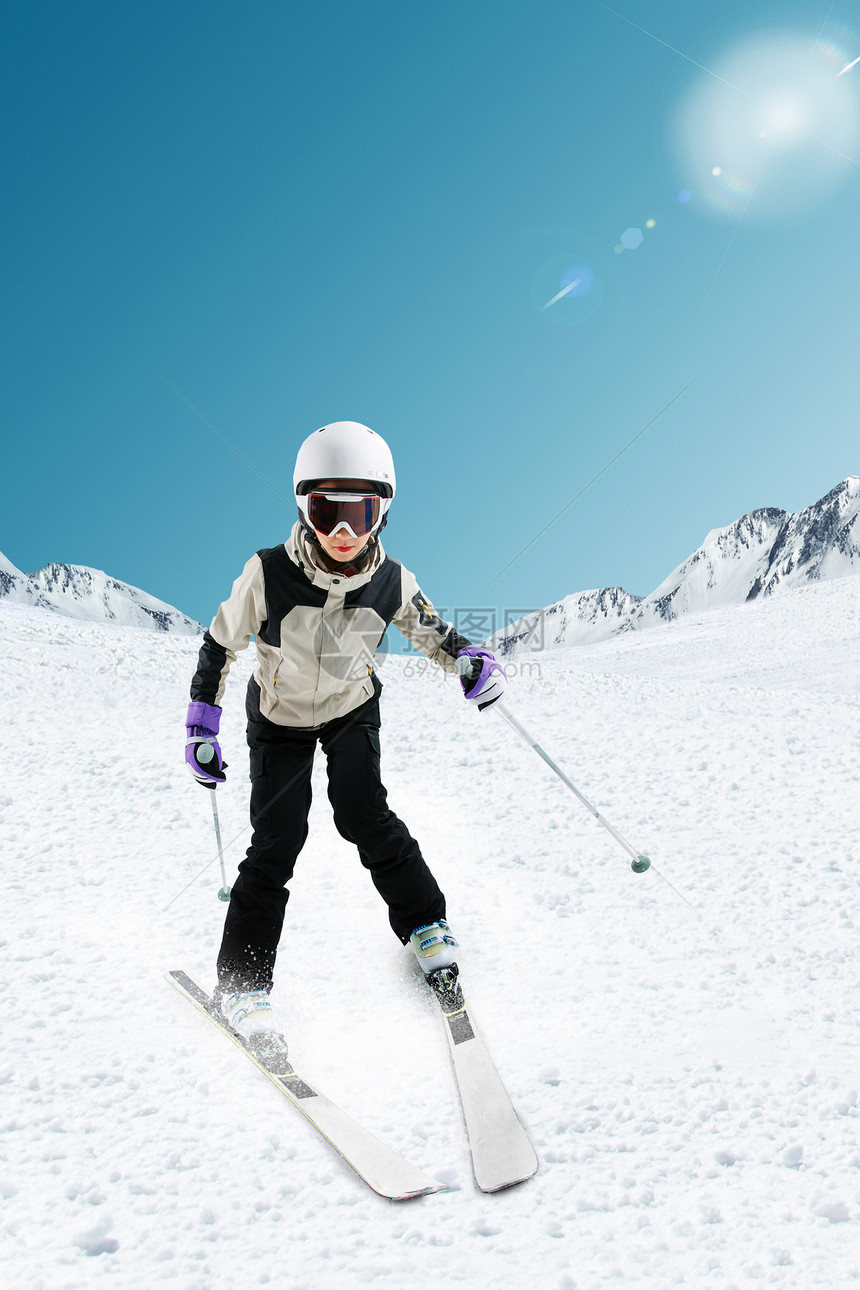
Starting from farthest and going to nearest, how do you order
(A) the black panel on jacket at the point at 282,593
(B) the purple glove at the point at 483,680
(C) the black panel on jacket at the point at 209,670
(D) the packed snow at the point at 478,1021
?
(B) the purple glove at the point at 483,680 < (C) the black panel on jacket at the point at 209,670 < (A) the black panel on jacket at the point at 282,593 < (D) the packed snow at the point at 478,1021

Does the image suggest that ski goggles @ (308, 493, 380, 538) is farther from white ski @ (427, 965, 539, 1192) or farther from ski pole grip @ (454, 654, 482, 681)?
white ski @ (427, 965, 539, 1192)

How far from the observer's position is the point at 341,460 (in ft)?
10.5

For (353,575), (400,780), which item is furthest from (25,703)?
(353,575)

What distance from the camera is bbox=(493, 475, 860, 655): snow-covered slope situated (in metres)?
140

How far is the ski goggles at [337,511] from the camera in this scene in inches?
125

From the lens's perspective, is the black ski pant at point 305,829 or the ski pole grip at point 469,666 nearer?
the black ski pant at point 305,829

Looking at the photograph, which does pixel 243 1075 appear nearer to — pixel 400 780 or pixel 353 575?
pixel 353 575

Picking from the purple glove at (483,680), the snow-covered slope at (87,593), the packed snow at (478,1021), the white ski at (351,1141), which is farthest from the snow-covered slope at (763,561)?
the white ski at (351,1141)

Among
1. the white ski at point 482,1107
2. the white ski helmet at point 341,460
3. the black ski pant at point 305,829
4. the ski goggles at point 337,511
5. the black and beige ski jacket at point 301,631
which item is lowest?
the white ski at point 482,1107

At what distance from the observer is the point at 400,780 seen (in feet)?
18.7

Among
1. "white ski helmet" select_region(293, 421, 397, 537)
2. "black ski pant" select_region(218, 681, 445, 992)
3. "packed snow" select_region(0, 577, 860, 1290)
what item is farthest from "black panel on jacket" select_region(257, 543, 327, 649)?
"packed snow" select_region(0, 577, 860, 1290)

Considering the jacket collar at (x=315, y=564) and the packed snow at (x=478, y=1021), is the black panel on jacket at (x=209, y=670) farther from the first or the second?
the packed snow at (x=478, y=1021)

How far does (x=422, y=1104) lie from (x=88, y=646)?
→ 323 inches

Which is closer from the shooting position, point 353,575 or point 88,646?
point 353,575
